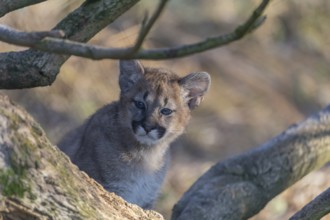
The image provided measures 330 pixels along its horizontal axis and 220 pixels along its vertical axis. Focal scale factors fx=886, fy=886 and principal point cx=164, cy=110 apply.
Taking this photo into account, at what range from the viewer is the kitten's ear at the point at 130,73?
7.21 m

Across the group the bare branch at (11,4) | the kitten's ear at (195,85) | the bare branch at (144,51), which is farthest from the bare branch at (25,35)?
the kitten's ear at (195,85)

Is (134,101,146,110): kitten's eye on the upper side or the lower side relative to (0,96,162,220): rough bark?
lower

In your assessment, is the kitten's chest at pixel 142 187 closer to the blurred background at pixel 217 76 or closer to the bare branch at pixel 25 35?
the blurred background at pixel 217 76

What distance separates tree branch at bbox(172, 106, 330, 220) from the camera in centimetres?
644

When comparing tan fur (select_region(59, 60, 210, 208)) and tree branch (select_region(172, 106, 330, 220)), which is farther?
tan fur (select_region(59, 60, 210, 208))

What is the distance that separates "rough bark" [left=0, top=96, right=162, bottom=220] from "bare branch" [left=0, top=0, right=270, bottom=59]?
576mm

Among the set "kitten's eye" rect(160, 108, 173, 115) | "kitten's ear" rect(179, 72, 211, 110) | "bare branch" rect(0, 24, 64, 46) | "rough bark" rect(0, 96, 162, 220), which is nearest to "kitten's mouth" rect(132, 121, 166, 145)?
"kitten's eye" rect(160, 108, 173, 115)

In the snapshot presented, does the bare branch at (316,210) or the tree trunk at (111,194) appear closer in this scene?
the tree trunk at (111,194)

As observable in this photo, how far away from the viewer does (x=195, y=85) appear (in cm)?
730

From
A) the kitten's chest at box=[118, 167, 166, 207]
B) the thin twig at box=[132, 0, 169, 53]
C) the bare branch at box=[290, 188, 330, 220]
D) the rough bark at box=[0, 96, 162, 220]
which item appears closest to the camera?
the thin twig at box=[132, 0, 169, 53]

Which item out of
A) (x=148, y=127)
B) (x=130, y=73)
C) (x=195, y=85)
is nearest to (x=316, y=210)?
(x=148, y=127)

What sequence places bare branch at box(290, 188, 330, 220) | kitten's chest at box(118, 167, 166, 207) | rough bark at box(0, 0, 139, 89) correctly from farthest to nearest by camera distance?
kitten's chest at box(118, 167, 166, 207) < bare branch at box(290, 188, 330, 220) < rough bark at box(0, 0, 139, 89)

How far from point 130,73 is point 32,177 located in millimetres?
3124

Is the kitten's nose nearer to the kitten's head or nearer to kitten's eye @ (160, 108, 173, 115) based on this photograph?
the kitten's head
